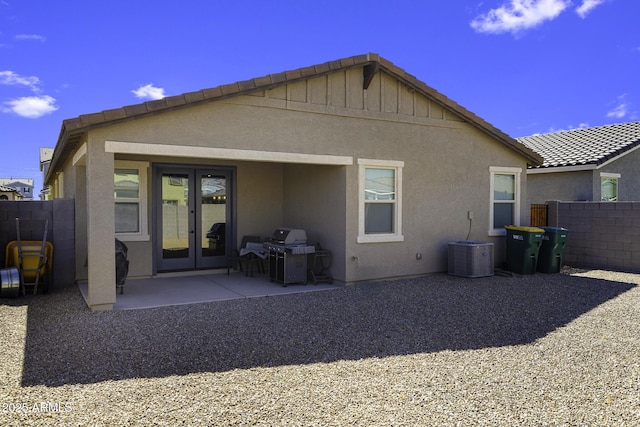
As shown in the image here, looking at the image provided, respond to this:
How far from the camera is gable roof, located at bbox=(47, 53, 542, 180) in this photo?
748 cm

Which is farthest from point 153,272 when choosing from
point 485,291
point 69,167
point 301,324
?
point 485,291

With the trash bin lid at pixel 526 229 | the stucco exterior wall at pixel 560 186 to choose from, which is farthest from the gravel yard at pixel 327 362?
the stucco exterior wall at pixel 560 186

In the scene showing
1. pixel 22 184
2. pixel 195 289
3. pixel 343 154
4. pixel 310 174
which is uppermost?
pixel 22 184

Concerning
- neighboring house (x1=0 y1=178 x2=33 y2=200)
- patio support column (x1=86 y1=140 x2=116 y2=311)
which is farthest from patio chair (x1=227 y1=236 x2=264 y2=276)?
neighboring house (x1=0 y1=178 x2=33 y2=200)

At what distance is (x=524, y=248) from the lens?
11.7m

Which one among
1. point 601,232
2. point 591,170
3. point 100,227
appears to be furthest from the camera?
point 591,170

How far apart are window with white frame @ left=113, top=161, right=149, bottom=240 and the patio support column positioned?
2860 millimetres

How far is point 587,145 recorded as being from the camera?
17812 millimetres

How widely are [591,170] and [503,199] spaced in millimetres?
5181

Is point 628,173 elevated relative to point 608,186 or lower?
elevated

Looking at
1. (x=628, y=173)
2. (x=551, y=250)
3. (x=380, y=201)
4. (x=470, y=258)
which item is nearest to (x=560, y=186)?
(x=628, y=173)

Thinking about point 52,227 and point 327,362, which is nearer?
point 327,362

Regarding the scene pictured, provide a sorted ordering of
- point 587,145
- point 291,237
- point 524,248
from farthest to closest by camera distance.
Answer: point 587,145, point 524,248, point 291,237

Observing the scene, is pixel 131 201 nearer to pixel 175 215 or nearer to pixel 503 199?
pixel 175 215
